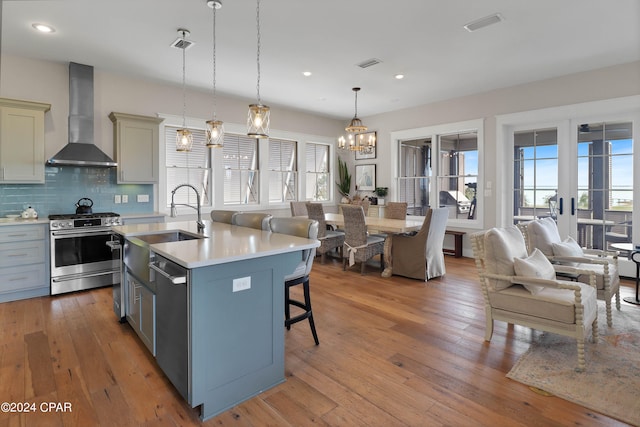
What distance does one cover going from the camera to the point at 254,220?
3262 millimetres

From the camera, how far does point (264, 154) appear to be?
6.76 meters

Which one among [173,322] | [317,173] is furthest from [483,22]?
[317,173]

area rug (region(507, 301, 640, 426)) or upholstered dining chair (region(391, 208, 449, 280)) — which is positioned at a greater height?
upholstered dining chair (region(391, 208, 449, 280))

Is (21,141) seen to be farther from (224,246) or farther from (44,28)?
(224,246)

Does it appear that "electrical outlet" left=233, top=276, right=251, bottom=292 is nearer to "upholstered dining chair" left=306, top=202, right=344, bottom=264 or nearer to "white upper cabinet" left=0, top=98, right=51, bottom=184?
"upholstered dining chair" left=306, top=202, right=344, bottom=264

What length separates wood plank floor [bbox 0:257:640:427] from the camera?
1896 mm

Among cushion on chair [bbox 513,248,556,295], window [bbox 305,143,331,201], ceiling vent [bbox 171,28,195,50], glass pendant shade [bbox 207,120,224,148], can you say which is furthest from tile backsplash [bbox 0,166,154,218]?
cushion on chair [bbox 513,248,556,295]

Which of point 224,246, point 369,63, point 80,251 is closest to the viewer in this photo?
point 224,246

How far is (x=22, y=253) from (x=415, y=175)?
6.37 meters

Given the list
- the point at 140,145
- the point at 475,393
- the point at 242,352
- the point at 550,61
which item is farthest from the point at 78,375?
the point at 550,61

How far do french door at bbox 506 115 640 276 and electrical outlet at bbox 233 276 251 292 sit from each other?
16.1 ft

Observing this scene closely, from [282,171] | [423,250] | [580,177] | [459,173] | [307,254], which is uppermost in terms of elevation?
[282,171]

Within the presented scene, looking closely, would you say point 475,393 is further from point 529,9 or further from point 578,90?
point 578,90

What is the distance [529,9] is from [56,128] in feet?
18.2
